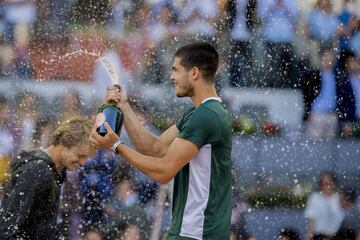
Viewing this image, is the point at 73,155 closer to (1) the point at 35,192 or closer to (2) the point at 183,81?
(1) the point at 35,192

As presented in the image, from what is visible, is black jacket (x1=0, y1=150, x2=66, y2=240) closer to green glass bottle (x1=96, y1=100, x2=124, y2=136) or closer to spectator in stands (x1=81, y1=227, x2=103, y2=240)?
green glass bottle (x1=96, y1=100, x2=124, y2=136)

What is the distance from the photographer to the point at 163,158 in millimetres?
3396

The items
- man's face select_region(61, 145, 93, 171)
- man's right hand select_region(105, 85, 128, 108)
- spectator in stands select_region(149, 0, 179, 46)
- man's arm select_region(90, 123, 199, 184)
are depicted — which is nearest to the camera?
man's arm select_region(90, 123, 199, 184)

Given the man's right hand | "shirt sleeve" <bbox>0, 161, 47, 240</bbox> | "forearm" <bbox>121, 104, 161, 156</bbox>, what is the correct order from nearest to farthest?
"shirt sleeve" <bbox>0, 161, 47, 240</bbox>
the man's right hand
"forearm" <bbox>121, 104, 161, 156</bbox>

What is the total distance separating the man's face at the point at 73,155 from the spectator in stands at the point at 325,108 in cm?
273

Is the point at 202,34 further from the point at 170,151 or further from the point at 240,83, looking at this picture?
the point at 170,151

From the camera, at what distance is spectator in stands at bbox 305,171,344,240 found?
6016mm

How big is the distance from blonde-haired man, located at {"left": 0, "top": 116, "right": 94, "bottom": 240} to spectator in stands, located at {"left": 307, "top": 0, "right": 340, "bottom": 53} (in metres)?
3.01

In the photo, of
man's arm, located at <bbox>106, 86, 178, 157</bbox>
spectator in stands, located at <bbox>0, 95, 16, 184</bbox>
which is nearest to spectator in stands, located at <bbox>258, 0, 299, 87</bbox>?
spectator in stands, located at <bbox>0, 95, 16, 184</bbox>

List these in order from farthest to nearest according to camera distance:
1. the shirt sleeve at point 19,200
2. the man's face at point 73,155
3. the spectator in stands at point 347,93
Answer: the spectator in stands at point 347,93, the man's face at point 73,155, the shirt sleeve at point 19,200

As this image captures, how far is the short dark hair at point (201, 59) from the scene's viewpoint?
11.7 ft

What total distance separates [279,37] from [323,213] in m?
1.33

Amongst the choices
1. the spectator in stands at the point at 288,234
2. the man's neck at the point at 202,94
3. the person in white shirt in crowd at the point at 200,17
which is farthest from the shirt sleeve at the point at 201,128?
the spectator in stands at the point at 288,234

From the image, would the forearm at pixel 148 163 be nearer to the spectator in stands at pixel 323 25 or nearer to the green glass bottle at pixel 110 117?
the green glass bottle at pixel 110 117
